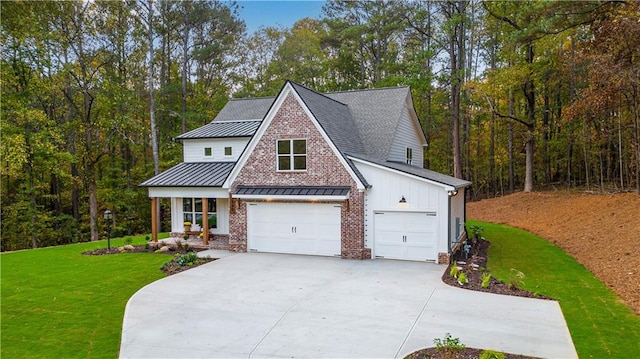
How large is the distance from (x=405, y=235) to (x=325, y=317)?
6.05 m

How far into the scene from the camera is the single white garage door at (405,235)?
1270 cm

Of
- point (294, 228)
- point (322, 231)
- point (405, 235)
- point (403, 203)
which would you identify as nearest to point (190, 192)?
point (294, 228)

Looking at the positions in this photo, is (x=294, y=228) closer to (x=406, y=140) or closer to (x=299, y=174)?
(x=299, y=174)

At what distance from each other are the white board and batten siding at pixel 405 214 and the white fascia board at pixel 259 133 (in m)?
3.88

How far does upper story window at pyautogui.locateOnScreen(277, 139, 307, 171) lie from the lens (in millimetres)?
14398

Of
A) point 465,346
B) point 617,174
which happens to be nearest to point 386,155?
point 465,346

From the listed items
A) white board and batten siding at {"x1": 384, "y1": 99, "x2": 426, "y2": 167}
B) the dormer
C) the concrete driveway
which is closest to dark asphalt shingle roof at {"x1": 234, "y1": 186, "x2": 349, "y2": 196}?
the concrete driveway

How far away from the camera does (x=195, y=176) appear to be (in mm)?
17188

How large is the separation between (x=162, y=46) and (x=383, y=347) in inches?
1108

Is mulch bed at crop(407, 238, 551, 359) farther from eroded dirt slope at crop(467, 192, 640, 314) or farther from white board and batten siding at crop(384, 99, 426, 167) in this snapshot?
white board and batten siding at crop(384, 99, 426, 167)

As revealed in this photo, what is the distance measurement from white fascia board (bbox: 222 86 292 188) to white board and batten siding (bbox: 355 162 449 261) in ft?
12.7

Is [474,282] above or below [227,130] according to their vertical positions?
below

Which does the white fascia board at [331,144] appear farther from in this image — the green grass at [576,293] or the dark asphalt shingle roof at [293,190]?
the green grass at [576,293]

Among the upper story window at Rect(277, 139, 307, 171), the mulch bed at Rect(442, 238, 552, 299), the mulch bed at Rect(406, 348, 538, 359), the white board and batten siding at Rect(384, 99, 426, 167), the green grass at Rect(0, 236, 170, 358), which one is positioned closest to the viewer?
the mulch bed at Rect(406, 348, 538, 359)
